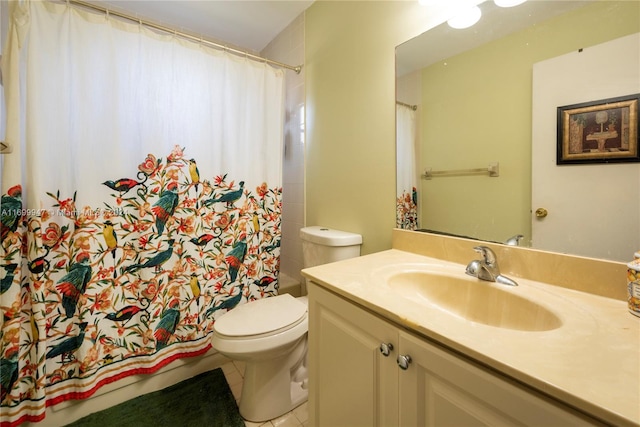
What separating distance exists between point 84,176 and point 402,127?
145cm

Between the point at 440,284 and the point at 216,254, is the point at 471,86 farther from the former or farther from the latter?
the point at 216,254

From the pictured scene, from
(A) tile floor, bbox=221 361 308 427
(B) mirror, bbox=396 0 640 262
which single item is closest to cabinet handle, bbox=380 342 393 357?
(B) mirror, bbox=396 0 640 262

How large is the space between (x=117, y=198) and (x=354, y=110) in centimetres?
126

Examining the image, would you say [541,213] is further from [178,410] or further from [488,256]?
[178,410]

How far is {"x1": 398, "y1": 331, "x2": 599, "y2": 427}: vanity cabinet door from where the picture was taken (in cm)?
41

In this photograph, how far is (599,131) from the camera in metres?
0.71

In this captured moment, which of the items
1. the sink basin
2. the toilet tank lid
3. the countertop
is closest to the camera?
the countertop

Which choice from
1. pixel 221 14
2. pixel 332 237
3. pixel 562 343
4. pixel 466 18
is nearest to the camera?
pixel 562 343

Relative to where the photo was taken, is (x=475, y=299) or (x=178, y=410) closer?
(x=475, y=299)

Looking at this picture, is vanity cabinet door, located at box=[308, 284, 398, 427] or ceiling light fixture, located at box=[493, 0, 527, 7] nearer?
vanity cabinet door, located at box=[308, 284, 398, 427]

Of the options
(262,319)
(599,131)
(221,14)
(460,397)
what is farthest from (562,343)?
(221,14)

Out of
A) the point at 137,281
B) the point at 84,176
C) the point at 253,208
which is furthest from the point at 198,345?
the point at 84,176

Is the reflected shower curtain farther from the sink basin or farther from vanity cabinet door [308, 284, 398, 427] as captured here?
vanity cabinet door [308, 284, 398, 427]

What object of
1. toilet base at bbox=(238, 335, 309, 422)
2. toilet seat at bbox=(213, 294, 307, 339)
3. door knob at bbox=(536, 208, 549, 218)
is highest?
door knob at bbox=(536, 208, 549, 218)
